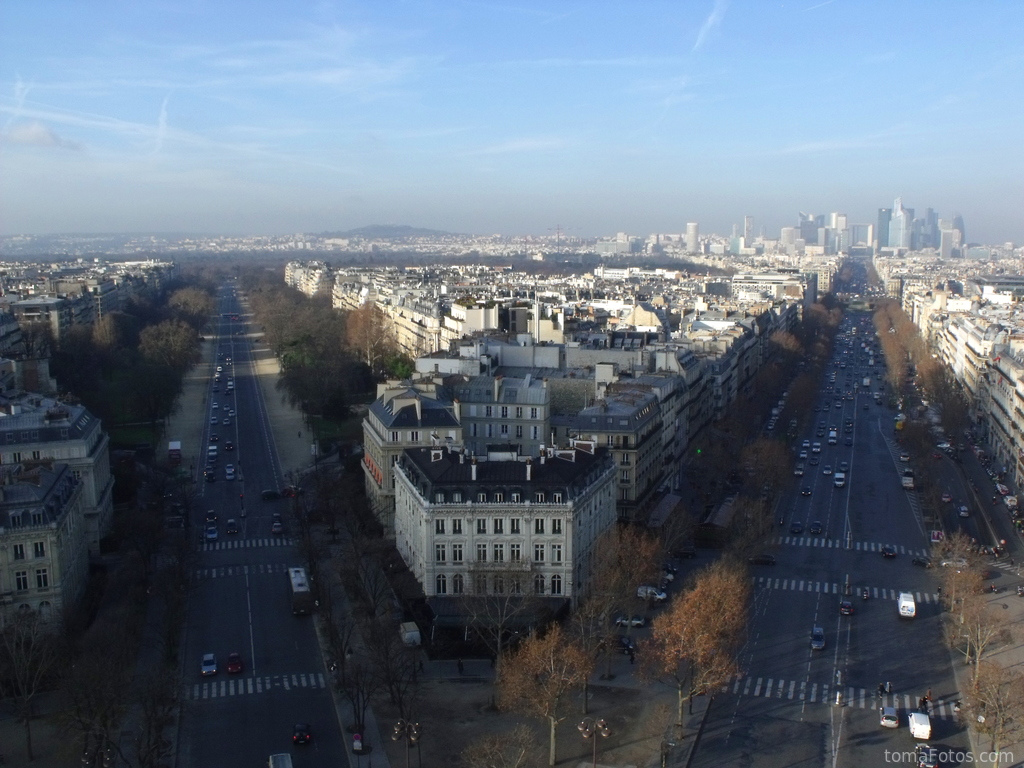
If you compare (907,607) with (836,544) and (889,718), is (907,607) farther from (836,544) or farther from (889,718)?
(836,544)

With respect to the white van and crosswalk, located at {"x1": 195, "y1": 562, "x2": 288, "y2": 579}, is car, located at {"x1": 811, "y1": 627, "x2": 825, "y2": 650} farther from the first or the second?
crosswalk, located at {"x1": 195, "y1": 562, "x2": 288, "y2": 579}

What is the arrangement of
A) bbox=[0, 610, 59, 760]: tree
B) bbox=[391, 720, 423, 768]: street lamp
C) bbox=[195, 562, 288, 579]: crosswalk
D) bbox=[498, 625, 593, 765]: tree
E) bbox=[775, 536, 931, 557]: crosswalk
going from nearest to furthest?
bbox=[391, 720, 423, 768]: street lamp, bbox=[498, 625, 593, 765]: tree, bbox=[0, 610, 59, 760]: tree, bbox=[195, 562, 288, 579]: crosswalk, bbox=[775, 536, 931, 557]: crosswalk

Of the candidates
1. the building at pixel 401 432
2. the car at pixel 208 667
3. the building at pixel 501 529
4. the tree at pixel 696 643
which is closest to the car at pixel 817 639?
the tree at pixel 696 643

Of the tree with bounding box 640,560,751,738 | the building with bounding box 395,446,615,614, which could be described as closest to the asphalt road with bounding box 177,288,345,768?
the building with bounding box 395,446,615,614

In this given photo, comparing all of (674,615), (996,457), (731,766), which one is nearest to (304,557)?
(674,615)

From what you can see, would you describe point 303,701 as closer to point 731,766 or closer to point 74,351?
point 731,766

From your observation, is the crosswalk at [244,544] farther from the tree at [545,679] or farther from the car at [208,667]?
the tree at [545,679]
